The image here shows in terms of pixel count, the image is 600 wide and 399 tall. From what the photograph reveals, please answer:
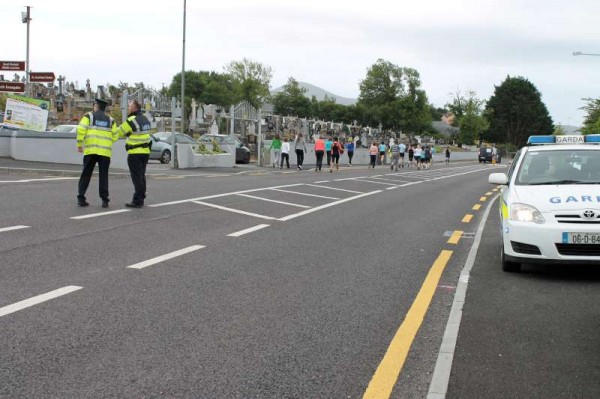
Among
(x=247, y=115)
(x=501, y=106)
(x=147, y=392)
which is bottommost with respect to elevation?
(x=147, y=392)

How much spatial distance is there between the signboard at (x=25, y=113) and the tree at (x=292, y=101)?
102974 mm

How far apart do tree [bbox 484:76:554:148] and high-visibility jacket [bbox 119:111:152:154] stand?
118 meters

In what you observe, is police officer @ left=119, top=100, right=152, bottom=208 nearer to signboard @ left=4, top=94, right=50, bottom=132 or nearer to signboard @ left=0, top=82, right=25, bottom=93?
signboard @ left=4, top=94, right=50, bottom=132

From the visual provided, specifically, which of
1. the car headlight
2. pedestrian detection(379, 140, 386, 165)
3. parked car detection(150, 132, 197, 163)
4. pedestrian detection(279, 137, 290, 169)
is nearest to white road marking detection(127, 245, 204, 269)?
the car headlight

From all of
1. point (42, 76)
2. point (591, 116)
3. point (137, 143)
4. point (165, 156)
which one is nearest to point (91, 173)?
point (137, 143)

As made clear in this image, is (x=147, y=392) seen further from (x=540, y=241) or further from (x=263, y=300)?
(x=540, y=241)

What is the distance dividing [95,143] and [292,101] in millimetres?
116241

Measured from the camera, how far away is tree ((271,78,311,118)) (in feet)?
414

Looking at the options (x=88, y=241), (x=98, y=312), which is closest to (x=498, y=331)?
(x=98, y=312)

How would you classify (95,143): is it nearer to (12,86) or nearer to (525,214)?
(525,214)

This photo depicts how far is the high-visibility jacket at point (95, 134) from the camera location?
1095cm

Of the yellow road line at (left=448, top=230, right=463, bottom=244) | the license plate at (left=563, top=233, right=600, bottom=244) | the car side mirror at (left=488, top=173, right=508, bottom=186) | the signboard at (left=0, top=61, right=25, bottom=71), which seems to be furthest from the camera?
the signboard at (left=0, top=61, right=25, bottom=71)

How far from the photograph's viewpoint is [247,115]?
36.4 meters

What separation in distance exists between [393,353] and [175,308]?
6.21ft
